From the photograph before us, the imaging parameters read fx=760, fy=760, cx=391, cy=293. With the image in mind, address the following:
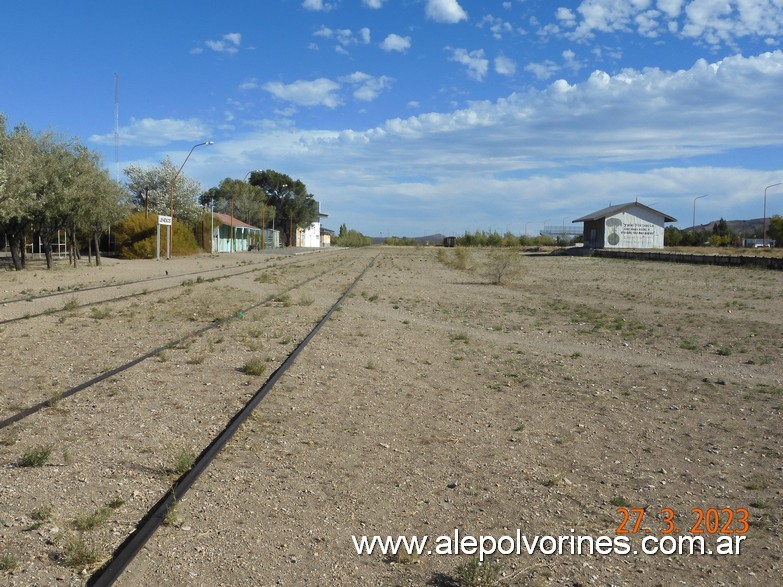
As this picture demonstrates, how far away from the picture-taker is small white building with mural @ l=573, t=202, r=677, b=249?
8788cm

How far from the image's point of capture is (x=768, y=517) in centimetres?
602

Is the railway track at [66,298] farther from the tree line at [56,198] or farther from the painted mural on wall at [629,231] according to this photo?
the painted mural on wall at [629,231]

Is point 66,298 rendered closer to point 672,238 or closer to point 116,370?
point 116,370

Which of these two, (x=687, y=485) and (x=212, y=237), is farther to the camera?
(x=212, y=237)

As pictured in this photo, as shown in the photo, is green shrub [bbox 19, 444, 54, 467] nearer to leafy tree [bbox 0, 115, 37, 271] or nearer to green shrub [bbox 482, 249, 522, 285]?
leafy tree [bbox 0, 115, 37, 271]

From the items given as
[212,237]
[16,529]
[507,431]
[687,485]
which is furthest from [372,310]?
[212,237]

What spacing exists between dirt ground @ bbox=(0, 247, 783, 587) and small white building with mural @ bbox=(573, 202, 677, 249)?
73.9m

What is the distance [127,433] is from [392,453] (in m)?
2.69

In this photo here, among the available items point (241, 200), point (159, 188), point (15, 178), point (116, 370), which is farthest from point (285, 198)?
point (116, 370)

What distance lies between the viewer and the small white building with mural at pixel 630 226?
8788cm

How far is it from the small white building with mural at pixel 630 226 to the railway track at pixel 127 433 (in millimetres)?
78704

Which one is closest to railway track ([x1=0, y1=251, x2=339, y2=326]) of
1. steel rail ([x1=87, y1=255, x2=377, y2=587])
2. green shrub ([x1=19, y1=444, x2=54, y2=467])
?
steel rail ([x1=87, y1=255, x2=377, y2=587])

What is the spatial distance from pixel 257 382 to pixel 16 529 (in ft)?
17.6

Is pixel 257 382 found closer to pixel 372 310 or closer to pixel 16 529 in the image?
pixel 16 529
